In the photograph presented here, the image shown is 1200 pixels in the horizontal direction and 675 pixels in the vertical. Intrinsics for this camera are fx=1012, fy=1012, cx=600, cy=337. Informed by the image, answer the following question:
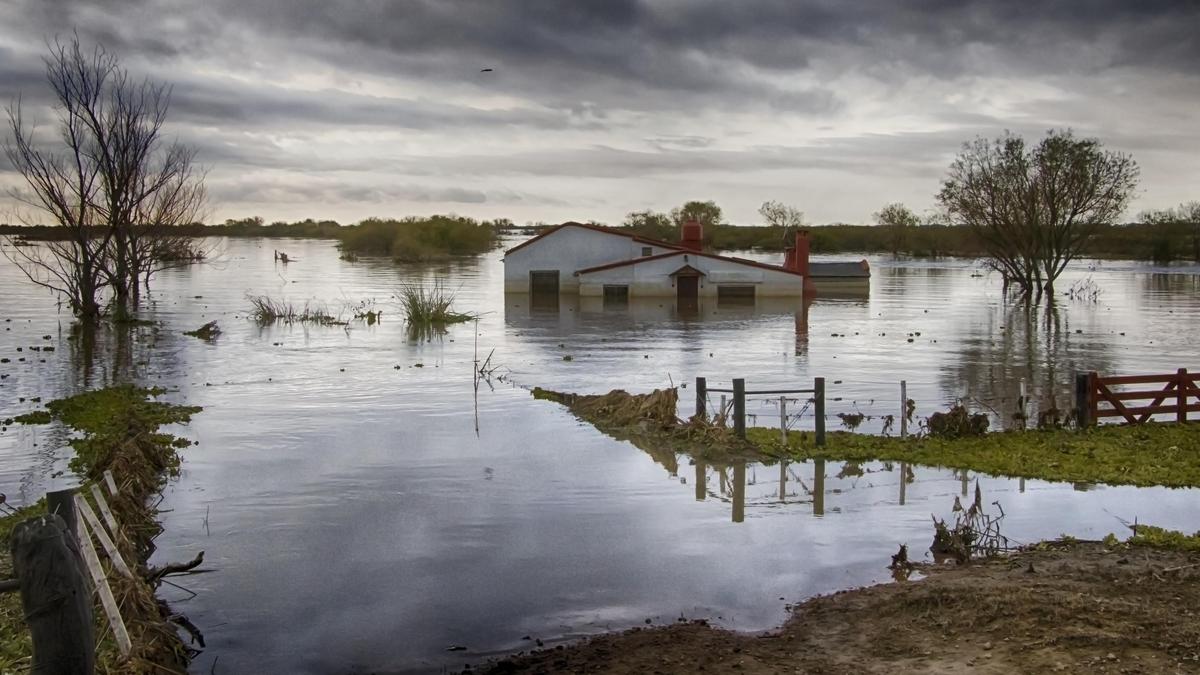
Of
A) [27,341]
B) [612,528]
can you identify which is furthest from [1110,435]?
[27,341]

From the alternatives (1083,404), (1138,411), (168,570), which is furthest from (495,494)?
(1138,411)

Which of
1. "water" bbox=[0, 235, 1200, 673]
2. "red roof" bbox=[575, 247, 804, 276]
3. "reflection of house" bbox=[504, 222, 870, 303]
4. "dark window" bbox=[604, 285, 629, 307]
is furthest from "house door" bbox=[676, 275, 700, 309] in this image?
"water" bbox=[0, 235, 1200, 673]

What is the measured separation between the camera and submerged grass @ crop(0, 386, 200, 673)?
30.0 feet

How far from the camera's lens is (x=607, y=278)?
72.6 metres

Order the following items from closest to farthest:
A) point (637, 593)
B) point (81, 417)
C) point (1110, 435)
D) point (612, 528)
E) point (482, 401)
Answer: point (637, 593)
point (612, 528)
point (1110, 435)
point (81, 417)
point (482, 401)

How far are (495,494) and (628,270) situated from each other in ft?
185

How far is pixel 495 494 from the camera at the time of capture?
17016mm

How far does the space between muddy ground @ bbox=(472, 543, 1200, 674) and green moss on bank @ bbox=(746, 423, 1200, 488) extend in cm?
569

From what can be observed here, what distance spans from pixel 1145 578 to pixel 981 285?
89007mm

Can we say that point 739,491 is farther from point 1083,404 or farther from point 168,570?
point 168,570

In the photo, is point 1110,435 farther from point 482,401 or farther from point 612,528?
point 482,401

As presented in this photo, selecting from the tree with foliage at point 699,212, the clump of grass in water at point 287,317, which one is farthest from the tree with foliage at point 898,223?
the clump of grass in water at point 287,317

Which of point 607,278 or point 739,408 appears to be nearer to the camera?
point 739,408

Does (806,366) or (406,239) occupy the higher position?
(406,239)
